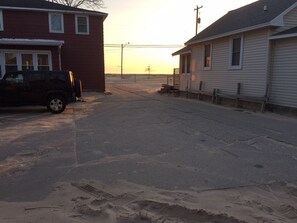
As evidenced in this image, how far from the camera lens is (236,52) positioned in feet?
54.4

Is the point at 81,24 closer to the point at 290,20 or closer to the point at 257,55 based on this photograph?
the point at 257,55

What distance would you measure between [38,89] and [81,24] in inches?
442

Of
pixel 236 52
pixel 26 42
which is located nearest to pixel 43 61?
pixel 26 42

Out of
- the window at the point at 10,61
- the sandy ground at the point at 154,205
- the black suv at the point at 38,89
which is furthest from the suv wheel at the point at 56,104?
the sandy ground at the point at 154,205

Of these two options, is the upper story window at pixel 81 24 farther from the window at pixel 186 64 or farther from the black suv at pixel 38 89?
the black suv at pixel 38 89

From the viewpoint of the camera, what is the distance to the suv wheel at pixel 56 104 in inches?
536

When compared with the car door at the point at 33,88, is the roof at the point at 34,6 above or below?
above

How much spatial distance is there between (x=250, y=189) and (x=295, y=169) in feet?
4.98

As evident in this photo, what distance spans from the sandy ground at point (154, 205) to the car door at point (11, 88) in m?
9.50

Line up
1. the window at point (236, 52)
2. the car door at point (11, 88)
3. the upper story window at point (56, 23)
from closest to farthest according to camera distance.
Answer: the car door at point (11, 88)
the window at point (236, 52)
the upper story window at point (56, 23)

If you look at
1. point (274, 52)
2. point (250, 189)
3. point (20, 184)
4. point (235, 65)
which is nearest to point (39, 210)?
point (20, 184)

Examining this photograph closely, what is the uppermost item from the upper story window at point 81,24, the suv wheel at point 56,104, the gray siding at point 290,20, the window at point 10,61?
the upper story window at point 81,24

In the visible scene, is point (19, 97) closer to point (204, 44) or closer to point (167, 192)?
point (167, 192)

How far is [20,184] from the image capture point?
5.11 m
